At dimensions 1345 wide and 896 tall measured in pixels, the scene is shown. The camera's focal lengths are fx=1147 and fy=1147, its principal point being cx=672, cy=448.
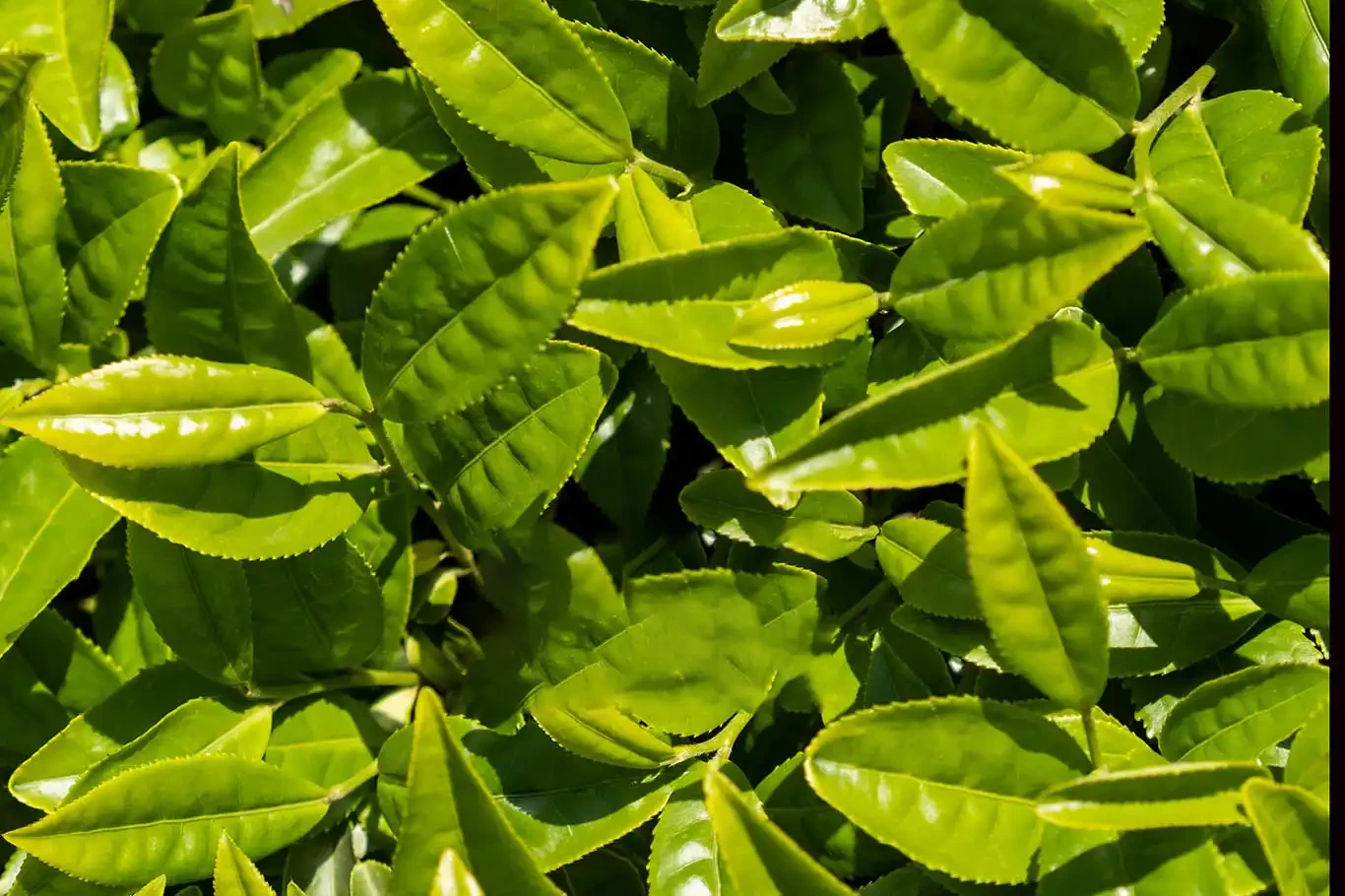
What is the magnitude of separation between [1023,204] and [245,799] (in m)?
0.69

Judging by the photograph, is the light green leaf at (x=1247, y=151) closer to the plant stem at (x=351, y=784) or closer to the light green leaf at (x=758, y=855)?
the light green leaf at (x=758, y=855)

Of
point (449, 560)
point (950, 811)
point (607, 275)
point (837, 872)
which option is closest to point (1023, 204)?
point (607, 275)

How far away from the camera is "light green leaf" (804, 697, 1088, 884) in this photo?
69cm

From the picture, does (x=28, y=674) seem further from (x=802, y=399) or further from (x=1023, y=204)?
(x=1023, y=204)

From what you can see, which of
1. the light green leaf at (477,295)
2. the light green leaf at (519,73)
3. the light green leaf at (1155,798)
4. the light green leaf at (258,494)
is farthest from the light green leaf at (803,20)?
the light green leaf at (1155,798)

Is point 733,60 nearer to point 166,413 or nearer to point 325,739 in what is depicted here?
point 166,413

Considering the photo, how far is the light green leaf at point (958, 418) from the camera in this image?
2.23ft

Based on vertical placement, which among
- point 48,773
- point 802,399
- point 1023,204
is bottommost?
point 48,773

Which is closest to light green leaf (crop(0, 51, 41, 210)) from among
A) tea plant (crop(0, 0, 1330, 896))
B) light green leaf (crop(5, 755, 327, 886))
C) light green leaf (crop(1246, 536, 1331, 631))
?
tea plant (crop(0, 0, 1330, 896))

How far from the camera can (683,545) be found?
1.02 m

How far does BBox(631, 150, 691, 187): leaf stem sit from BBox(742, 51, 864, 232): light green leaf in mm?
73

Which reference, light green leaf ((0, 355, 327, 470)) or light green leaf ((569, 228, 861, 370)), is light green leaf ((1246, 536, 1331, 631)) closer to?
light green leaf ((569, 228, 861, 370))

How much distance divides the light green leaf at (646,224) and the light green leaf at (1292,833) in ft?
1.58

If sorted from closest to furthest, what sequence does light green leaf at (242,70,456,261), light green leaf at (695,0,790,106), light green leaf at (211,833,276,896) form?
light green leaf at (211,833,276,896) < light green leaf at (695,0,790,106) < light green leaf at (242,70,456,261)
